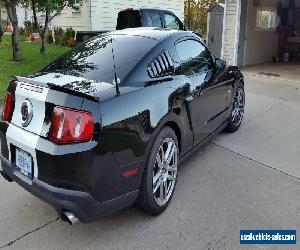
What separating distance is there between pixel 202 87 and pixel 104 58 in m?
1.26

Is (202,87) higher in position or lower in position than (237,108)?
higher

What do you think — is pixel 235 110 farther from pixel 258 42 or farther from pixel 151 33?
pixel 258 42

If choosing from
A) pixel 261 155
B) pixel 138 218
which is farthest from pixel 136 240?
pixel 261 155

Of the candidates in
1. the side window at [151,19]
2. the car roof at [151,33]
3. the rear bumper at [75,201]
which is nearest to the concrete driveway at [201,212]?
the rear bumper at [75,201]

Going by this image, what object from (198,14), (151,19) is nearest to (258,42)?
(151,19)

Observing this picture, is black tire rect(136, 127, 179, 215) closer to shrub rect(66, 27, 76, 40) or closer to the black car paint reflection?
the black car paint reflection

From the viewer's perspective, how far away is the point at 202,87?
409 cm

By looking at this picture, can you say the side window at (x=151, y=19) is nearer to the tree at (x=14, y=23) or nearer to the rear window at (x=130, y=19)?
the rear window at (x=130, y=19)

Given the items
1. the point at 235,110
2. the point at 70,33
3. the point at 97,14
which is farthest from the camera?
the point at 70,33

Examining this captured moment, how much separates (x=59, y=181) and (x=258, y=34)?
1203cm

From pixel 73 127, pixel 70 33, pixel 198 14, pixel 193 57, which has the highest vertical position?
pixel 198 14

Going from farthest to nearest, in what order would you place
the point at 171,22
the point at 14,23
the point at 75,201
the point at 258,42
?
the point at 258,42
the point at 171,22
the point at 14,23
the point at 75,201

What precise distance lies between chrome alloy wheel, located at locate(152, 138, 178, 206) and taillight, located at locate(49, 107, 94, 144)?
852 mm

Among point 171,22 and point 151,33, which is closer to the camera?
point 151,33
